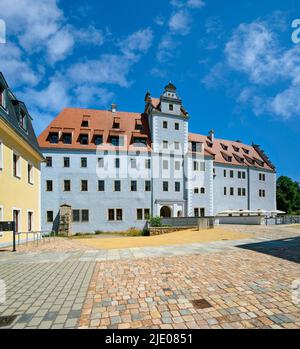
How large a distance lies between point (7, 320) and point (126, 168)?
1095 inches

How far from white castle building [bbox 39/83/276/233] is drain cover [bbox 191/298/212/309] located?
26.6 m

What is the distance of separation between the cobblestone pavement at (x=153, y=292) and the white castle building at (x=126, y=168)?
2130 cm

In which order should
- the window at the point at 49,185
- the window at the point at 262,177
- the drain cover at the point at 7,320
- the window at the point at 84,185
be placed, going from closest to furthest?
the drain cover at the point at 7,320
the window at the point at 49,185
the window at the point at 84,185
the window at the point at 262,177

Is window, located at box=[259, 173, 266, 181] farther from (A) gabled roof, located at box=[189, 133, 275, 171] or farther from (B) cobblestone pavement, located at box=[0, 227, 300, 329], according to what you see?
(B) cobblestone pavement, located at box=[0, 227, 300, 329]

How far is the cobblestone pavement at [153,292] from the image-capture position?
13.3 ft

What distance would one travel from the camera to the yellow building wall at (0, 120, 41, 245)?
13531mm

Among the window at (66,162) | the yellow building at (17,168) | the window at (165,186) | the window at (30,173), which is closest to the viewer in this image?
the yellow building at (17,168)

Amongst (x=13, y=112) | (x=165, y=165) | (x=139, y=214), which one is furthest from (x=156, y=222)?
(x=13, y=112)

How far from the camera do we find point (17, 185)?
15.6 m

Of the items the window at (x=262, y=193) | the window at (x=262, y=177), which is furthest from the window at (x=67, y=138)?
the window at (x=262, y=193)

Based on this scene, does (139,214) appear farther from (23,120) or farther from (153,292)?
(153,292)

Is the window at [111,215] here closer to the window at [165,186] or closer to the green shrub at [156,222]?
the window at [165,186]

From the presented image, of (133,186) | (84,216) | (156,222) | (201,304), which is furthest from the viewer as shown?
(133,186)
